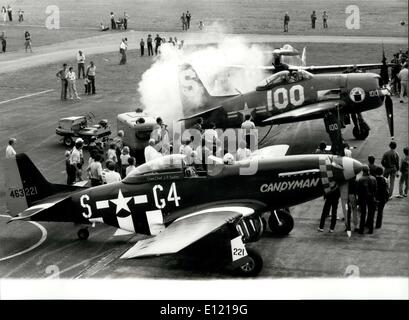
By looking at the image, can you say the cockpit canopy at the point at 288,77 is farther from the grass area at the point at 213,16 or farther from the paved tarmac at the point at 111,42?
the grass area at the point at 213,16

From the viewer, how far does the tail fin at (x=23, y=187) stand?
559 inches

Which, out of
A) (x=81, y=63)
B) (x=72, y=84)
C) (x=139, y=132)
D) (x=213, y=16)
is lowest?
(x=139, y=132)

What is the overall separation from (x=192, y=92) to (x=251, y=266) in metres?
10.5

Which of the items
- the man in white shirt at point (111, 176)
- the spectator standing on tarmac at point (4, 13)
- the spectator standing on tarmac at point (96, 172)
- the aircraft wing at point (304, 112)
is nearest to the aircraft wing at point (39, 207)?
the man in white shirt at point (111, 176)

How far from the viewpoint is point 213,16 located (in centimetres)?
5884

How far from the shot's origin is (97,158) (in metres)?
15.6

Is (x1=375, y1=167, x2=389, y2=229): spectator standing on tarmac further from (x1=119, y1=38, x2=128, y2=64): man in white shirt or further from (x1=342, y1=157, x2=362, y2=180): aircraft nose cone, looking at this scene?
(x1=119, y1=38, x2=128, y2=64): man in white shirt

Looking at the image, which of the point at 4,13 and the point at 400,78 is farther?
the point at 4,13

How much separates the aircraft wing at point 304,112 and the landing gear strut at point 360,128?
194cm

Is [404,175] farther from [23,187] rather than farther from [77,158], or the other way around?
[23,187]

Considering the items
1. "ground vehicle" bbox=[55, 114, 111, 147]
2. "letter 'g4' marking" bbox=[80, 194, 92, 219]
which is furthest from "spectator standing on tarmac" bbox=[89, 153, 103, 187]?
"ground vehicle" bbox=[55, 114, 111, 147]

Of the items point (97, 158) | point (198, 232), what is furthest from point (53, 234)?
point (198, 232)

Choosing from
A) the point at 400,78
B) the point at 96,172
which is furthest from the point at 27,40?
the point at 96,172
